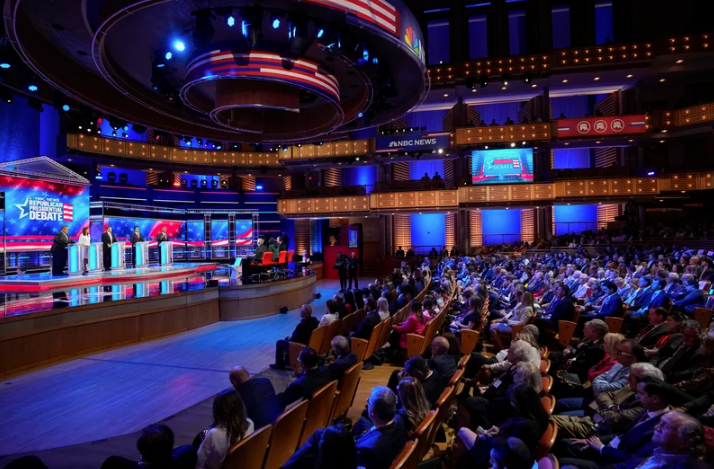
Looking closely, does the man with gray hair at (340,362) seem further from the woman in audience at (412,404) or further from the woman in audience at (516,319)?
the woman in audience at (516,319)

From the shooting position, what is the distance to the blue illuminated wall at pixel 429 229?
2173 cm

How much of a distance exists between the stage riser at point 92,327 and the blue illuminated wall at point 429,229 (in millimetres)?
14679

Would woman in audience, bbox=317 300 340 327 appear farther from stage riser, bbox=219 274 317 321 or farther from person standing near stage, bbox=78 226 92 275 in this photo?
person standing near stage, bbox=78 226 92 275

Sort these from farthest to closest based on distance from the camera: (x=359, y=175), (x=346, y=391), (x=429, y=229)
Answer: (x=359, y=175)
(x=429, y=229)
(x=346, y=391)

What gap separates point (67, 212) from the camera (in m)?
13.0

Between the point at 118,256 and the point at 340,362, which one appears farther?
the point at 118,256

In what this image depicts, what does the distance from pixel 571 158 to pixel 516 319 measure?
57.8ft

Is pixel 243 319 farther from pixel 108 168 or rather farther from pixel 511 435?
pixel 108 168

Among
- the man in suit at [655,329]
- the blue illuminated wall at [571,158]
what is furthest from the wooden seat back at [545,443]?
the blue illuminated wall at [571,158]

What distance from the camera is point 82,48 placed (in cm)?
711

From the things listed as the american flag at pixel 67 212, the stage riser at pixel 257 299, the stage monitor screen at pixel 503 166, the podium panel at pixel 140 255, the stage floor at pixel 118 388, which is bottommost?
the stage floor at pixel 118 388

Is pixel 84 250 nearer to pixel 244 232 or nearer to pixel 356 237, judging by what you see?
pixel 244 232

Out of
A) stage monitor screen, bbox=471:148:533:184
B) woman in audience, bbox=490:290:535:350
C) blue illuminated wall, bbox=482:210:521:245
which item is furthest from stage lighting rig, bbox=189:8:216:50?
blue illuminated wall, bbox=482:210:521:245

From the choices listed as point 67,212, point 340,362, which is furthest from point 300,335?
point 67,212
